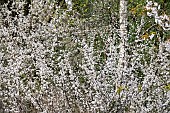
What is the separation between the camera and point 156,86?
14.9ft

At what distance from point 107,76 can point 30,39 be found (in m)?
1.53

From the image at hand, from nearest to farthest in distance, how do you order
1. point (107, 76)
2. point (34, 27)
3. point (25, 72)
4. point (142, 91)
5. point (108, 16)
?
point (142, 91) < point (107, 76) < point (25, 72) < point (34, 27) < point (108, 16)

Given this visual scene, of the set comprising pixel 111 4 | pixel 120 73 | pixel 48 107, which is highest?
pixel 111 4

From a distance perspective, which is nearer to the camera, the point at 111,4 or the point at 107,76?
the point at 107,76

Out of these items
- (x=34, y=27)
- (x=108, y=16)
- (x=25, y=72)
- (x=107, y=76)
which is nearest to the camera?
(x=107, y=76)

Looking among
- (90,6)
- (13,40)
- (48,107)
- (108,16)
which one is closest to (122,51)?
(48,107)

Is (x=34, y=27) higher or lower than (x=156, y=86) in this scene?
higher

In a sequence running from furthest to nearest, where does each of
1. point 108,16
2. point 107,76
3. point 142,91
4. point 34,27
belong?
point 108,16
point 34,27
point 107,76
point 142,91

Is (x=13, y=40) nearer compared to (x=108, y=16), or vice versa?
(x=13, y=40)

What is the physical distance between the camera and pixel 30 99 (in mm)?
4512

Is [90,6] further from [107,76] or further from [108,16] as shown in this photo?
[107,76]

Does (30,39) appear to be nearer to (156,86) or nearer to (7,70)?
(7,70)

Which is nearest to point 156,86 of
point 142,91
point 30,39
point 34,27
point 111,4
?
→ point 142,91

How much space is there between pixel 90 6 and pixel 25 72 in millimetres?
3032
